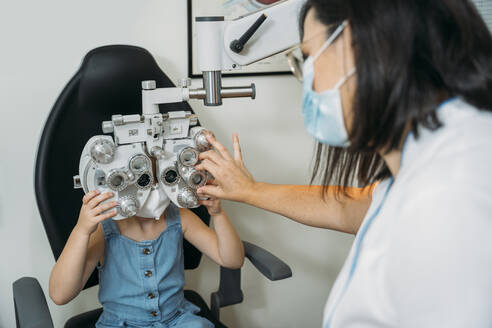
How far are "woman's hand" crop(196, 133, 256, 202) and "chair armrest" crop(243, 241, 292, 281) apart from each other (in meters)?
0.26

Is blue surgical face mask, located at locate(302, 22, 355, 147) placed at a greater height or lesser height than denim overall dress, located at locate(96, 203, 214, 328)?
greater

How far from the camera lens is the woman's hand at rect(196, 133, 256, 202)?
1.01 meters

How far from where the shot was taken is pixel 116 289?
1.16m

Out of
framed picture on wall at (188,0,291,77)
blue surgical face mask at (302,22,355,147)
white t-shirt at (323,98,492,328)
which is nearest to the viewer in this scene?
white t-shirt at (323,98,492,328)

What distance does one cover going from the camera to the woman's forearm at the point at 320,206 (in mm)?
1096

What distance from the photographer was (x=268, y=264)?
121 centimetres

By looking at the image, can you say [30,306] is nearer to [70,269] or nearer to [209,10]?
[70,269]

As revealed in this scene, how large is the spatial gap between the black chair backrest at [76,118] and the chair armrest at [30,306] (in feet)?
0.34

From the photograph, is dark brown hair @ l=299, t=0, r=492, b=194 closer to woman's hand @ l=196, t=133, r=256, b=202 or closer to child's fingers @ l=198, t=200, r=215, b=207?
woman's hand @ l=196, t=133, r=256, b=202

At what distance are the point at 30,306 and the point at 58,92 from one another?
590 mm

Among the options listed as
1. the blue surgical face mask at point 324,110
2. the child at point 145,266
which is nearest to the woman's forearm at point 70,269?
the child at point 145,266

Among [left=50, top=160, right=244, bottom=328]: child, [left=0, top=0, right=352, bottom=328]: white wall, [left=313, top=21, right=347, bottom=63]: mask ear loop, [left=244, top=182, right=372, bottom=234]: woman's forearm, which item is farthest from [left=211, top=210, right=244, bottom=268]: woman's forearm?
[left=313, top=21, right=347, bottom=63]: mask ear loop

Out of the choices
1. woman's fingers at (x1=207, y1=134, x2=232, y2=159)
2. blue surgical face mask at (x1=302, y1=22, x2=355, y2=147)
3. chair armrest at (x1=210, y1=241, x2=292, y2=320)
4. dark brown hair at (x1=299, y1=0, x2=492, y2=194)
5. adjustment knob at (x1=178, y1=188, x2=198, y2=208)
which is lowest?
chair armrest at (x1=210, y1=241, x2=292, y2=320)

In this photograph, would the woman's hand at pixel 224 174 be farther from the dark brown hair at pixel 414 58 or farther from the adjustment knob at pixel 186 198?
the dark brown hair at pixel 414 58
